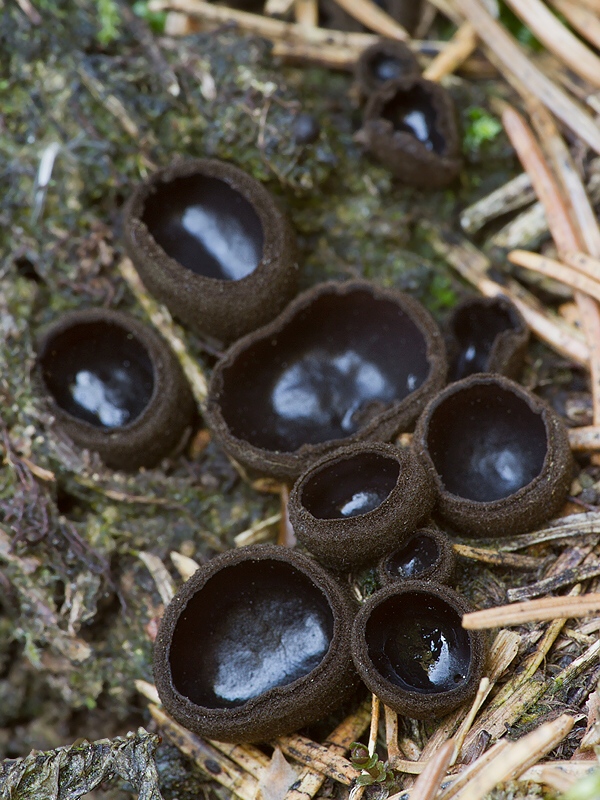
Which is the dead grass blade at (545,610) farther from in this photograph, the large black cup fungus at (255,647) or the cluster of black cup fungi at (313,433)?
the large black cup fungus at (255,647)

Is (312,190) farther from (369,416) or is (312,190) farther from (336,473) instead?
(336,473)

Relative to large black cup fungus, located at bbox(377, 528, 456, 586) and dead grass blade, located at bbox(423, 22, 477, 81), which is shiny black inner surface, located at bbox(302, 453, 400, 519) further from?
dead grass blade, located at bbox(423, 22, 477, 81)

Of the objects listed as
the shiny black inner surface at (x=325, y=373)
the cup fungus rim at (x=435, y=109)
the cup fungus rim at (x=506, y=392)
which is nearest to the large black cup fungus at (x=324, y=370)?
the shiny black inner surface at (x=325, y=373)

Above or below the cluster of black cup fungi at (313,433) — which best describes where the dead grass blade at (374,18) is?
above

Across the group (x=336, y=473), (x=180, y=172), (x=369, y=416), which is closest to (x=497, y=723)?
(x=336, y=473)

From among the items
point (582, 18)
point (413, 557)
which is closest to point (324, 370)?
point (413, 557)

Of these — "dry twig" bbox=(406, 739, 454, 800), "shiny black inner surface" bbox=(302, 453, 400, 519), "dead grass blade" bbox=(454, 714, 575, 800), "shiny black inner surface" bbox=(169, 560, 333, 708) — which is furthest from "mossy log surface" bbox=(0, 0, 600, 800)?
"dry twig" bbox=(406, 739, 454, 800)

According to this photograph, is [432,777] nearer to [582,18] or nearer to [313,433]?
[313,433]
